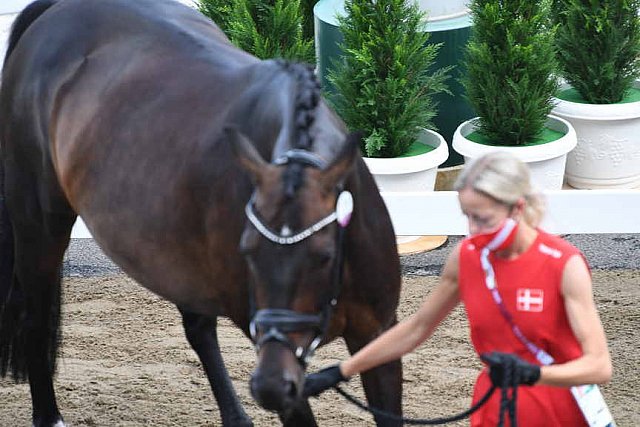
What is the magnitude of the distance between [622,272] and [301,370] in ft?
10.5

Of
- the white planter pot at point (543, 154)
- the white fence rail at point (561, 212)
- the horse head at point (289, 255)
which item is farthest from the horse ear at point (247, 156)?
the white planter pot at point (543, 154)

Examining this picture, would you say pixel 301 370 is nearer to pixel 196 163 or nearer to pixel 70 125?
pixel 196 163

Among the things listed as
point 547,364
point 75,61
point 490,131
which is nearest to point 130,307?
point 75,61

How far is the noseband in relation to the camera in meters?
2.61

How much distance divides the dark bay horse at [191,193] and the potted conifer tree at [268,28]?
1641mm

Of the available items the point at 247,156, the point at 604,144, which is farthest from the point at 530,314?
the point at 604,144

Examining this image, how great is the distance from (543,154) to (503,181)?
354cm

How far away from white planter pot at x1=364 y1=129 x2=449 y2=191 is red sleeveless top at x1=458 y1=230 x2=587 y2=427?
3194 millimetres

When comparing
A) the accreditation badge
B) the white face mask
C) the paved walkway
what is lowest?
the paved walkway

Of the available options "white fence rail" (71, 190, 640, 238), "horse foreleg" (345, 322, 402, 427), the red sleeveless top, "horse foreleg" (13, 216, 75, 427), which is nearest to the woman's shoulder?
the red sleeveless top

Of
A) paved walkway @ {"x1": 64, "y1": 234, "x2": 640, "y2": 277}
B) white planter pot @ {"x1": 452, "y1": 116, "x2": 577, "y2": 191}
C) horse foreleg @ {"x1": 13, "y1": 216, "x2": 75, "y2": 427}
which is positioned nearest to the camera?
horse foreleg @ {"x1": 13, "y1": 216, "x2": 75, "y2": 427}

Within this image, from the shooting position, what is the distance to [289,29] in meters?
6.16

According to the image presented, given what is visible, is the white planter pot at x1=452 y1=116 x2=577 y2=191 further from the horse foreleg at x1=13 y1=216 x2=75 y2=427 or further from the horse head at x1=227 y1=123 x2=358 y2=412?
the horse head at x1=227 y1=123 x2=358 y2=412

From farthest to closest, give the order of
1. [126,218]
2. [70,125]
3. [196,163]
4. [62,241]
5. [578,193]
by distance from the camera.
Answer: [578,193]
[62,241]
[70,125]
[126,218]
[196,163]
